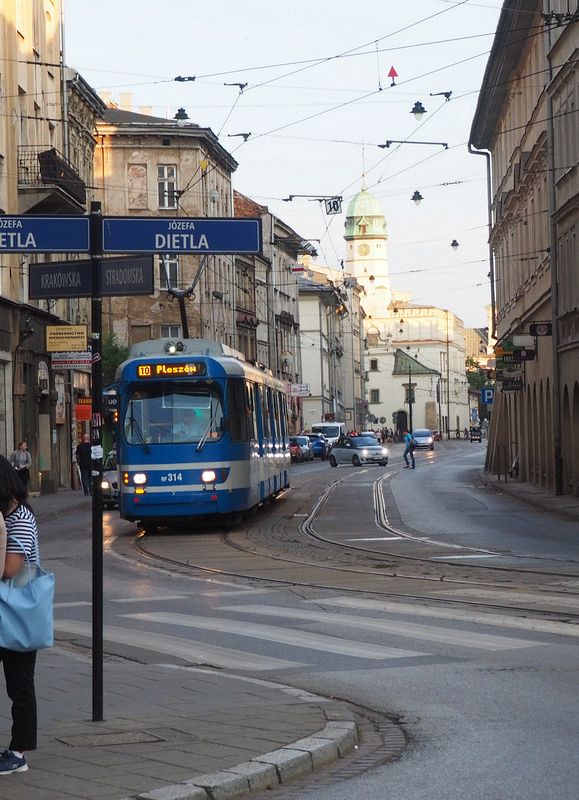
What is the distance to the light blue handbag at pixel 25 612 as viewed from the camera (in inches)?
269

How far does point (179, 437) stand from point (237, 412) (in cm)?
123

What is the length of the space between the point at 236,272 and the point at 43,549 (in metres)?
62.4

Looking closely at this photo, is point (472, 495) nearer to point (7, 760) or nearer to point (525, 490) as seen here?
point (525, 490)

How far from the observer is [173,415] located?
2530 centimetres

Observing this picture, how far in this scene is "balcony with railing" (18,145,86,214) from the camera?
138 ft

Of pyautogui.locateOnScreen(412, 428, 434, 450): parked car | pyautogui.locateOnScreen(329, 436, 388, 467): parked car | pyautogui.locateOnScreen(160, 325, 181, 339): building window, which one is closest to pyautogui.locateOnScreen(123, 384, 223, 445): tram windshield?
pyautogui.locateOnScreen(160, 325, 181, 339): building window

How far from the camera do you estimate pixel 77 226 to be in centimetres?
906

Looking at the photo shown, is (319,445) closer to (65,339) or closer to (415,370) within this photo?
(65,339)

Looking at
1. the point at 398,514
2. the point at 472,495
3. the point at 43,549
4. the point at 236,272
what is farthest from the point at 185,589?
the point at 236,272

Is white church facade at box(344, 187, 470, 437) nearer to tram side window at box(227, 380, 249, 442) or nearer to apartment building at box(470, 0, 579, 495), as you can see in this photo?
apartment building at box(470, 0, 579, 495)

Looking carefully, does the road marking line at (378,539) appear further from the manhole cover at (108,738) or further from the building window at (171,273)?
the building window at (171,273)

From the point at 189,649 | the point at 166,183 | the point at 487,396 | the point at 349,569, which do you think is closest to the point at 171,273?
the point at 166,183

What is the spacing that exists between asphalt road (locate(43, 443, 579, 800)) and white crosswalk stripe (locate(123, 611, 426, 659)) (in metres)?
0.02

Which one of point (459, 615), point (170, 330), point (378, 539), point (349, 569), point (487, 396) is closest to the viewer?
point (459, 615)
